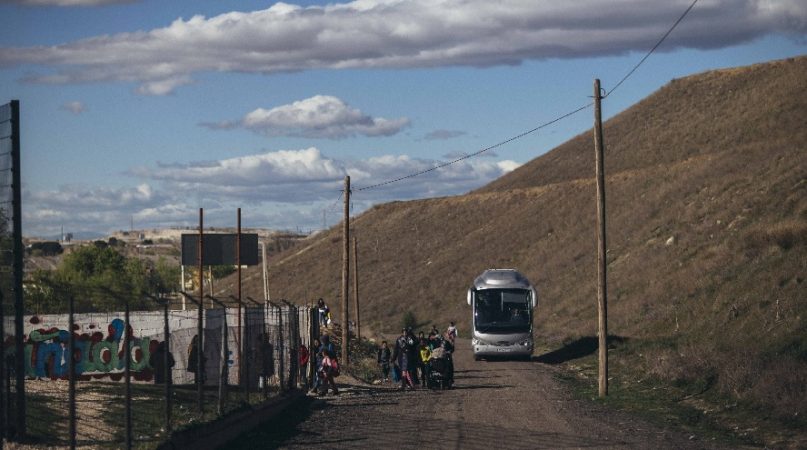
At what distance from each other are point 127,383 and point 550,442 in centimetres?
764

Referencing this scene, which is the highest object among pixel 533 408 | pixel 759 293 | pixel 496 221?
pixel 496 221

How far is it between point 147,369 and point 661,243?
124 feet

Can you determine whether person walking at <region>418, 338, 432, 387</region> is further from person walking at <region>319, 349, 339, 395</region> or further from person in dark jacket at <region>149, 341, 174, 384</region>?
person in dark jacket at <region>149, 341, 174, 384</region>

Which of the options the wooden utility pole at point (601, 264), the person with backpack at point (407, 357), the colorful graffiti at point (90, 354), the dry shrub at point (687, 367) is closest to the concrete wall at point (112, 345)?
the colorful graffiti at point (90, 354)

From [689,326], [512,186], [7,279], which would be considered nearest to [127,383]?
[7,279]

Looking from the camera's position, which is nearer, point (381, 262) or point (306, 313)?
point (306, 313)

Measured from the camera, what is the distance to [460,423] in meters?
22.7

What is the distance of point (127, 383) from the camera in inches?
611

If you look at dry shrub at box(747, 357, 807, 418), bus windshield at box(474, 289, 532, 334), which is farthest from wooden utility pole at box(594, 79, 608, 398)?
bus windshield at box(474, 289, 532, 334)

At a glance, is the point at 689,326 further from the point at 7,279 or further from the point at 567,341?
the point at 7,279

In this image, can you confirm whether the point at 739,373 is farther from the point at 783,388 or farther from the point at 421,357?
A: the point at 421,357

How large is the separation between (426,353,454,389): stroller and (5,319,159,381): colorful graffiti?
9.34m

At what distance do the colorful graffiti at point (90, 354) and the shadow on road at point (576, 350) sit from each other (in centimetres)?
1669

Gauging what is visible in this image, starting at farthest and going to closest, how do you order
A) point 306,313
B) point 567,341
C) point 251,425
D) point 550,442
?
point 567,341 → point 306,313 → point 251,425 → point 550,442
